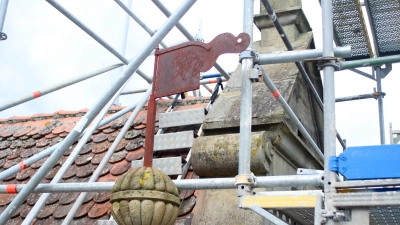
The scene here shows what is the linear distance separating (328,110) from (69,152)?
11.7ft

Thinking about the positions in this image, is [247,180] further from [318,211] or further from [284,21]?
[284,21]

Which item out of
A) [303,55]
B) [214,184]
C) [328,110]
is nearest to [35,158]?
[214,184]

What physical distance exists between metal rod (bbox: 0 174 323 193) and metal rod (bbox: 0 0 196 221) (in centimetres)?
13

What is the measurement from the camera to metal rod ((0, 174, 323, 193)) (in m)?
2.52

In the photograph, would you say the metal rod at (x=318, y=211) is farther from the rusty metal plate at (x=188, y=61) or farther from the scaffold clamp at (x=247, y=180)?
the rusty metal plate at (x=188, y=61)

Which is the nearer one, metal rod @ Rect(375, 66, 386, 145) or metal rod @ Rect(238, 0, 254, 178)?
metal rod @ Rect(238, 0, 254, 178)

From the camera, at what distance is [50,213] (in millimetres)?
4453

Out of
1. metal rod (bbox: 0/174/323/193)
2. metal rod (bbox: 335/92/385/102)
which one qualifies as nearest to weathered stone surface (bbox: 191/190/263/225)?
metal rod (bbox: 0/174/323/193)

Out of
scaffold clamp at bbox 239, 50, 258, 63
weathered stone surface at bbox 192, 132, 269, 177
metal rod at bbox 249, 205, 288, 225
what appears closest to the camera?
metal rod at bbox 249, 205, 288, 225

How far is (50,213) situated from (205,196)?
5.44ft

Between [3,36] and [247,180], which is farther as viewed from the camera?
[3,36]

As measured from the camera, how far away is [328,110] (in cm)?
258

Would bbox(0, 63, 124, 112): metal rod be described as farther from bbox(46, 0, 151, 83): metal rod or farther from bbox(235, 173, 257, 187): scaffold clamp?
bbox(235, 173, 257, 187): scaffold clamp

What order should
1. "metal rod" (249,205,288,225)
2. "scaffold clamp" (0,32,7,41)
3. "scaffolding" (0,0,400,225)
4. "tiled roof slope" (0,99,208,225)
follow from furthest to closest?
"tiled roof slope" (0,99,208,225) < "scaffold clamp" (0,32,7,41) < "metal rod" (249,205,288,225) < "scaffolding" (0,0,400,225)
